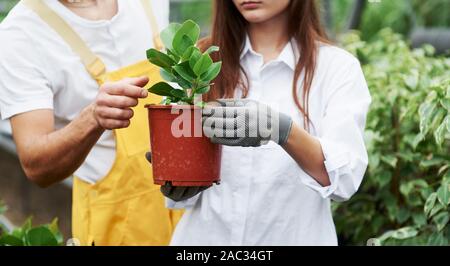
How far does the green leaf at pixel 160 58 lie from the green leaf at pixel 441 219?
3.88 feet

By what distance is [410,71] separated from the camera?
11.7 ft

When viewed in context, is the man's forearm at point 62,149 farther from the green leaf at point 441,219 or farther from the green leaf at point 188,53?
the green leaf at point 441,219

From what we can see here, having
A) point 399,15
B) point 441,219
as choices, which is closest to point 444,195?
point 441,219

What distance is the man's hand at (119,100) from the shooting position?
2211 millimetres

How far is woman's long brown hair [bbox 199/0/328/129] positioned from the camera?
2447 mm

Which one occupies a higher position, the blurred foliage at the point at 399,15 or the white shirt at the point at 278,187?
the white shirt at the point at 278,187

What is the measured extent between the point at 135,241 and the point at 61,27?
0.68 m

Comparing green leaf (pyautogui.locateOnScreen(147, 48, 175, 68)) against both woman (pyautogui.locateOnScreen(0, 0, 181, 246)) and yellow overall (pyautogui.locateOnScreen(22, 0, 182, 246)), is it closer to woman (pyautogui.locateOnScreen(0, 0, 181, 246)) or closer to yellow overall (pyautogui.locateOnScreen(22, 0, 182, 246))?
woman (pyautogui.locateOnScreen(0, 0, 181, 246))

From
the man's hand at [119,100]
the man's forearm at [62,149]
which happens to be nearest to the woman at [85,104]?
the man's forearm at [62,149]

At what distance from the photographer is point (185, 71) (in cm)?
213

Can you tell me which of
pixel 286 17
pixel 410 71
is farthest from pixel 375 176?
pixel 286 17

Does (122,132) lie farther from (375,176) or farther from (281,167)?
(375,176)

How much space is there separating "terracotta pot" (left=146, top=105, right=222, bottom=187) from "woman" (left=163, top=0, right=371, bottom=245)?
125 mm

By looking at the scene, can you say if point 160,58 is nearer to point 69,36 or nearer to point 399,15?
point 69,36
